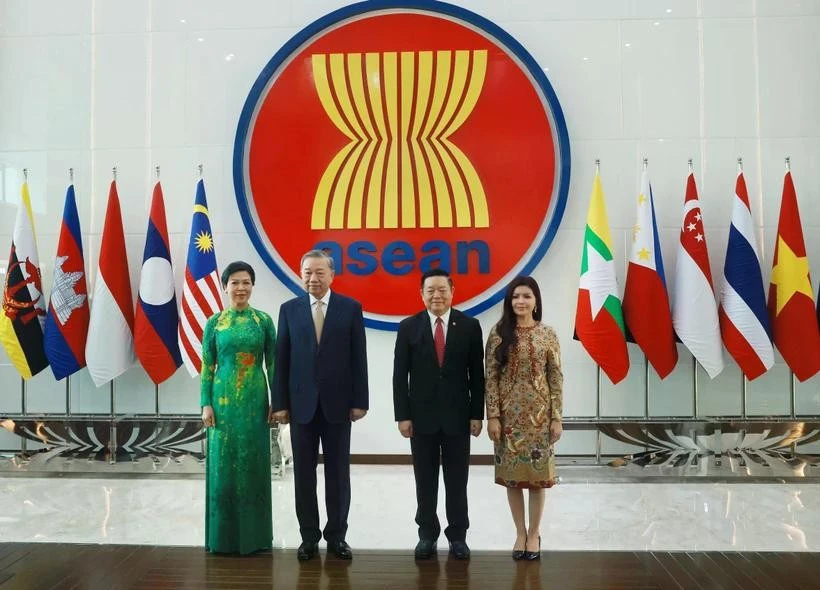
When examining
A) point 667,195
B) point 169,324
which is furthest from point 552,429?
point 169,324

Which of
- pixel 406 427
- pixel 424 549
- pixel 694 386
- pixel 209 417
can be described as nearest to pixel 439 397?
pixel 406 427

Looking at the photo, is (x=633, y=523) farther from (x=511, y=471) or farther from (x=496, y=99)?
(x=496, y=99)

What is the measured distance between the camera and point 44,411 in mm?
5258

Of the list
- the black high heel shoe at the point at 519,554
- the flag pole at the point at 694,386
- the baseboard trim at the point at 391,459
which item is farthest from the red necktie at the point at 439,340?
the flag pole at the point at 694,386

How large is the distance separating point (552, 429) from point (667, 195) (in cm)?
261

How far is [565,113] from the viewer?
16.4 ft

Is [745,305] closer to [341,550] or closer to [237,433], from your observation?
[341,550]

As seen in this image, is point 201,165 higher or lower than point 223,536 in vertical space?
higher

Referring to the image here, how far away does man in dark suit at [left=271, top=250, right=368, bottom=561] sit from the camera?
3.11 meters

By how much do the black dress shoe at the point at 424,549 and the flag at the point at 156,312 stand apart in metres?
2.47

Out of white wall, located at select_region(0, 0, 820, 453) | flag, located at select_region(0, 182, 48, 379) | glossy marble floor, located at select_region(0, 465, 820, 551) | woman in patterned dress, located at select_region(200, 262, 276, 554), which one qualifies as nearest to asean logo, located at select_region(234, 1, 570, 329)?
white wall, located at select_region(0, 0, 820, 453)

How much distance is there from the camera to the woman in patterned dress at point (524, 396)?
9.93 feet

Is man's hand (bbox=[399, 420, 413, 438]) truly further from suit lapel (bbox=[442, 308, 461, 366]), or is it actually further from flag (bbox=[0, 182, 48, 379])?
flag (bbox=[0, 182, 48, 379])

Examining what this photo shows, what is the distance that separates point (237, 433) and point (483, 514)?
1505mm
